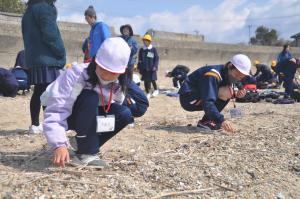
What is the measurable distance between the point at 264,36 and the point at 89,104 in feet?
196

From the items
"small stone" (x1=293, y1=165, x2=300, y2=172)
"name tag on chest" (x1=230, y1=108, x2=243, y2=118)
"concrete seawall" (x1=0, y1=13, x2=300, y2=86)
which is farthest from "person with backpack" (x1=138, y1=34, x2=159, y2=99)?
"small stone" (x1=293, y1=165, x2=300, y2=172)

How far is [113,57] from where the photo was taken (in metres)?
3.30

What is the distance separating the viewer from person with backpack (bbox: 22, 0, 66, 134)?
16.6ft

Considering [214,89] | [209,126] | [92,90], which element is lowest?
[209,126]

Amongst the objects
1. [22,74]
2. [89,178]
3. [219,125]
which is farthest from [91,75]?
[22,74]

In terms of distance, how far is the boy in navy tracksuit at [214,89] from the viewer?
531cm

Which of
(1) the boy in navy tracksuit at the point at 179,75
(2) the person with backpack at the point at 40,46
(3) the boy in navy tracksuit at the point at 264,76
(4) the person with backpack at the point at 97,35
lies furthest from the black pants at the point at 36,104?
(3) the boy in navy tracksuit at the point at 264,76

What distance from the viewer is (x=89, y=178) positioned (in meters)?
3.29

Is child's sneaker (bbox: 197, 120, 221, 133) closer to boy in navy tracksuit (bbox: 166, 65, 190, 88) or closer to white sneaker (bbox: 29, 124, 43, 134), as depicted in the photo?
white sneaker (bbox: 29, 124, 43, 134)

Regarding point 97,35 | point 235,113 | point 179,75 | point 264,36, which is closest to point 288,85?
point 179,75

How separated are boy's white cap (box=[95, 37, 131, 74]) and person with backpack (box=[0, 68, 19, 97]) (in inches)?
248

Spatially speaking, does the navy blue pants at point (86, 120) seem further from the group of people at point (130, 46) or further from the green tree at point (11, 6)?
the green tree at point (11, 6)

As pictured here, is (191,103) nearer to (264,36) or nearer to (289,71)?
(289,71)

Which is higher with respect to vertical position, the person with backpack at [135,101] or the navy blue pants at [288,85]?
the person with backpack at [135,101]
